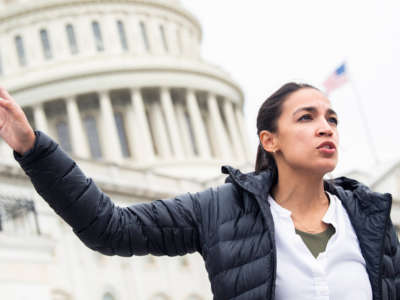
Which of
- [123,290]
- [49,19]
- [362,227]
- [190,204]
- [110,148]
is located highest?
[49,19]

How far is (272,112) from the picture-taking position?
143 inches

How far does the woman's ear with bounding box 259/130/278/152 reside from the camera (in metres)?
3.59

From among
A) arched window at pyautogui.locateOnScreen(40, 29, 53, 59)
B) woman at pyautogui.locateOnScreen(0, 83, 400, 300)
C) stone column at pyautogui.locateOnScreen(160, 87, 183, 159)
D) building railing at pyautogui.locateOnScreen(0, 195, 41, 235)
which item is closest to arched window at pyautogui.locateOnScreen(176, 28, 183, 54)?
stone column at pyautogui.locateOnScreen(160, 87, 183, 159)

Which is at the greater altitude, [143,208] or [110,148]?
[110,148]

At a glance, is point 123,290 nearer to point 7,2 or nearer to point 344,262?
point 344,262

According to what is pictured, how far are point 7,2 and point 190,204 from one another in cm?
6142

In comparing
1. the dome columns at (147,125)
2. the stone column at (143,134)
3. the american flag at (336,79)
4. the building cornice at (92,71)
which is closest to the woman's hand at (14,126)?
the american flag at (336,79)

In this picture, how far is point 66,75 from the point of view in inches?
2243

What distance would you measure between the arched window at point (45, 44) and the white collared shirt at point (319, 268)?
58287 millimetres

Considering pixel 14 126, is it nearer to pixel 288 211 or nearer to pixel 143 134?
pixel 288 211

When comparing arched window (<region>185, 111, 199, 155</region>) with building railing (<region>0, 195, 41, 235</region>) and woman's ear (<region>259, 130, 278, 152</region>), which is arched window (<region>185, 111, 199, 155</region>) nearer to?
building railing (<region>0, 195, 41, 235</region>)

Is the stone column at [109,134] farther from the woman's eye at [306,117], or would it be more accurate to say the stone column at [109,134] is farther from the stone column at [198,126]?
the woman's eye at [306,117]

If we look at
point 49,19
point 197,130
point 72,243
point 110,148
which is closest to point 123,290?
point 72,243

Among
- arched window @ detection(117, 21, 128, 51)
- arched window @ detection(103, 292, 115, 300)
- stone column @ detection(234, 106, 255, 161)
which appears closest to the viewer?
arched window @ detection(103, 292, 115, 300)
